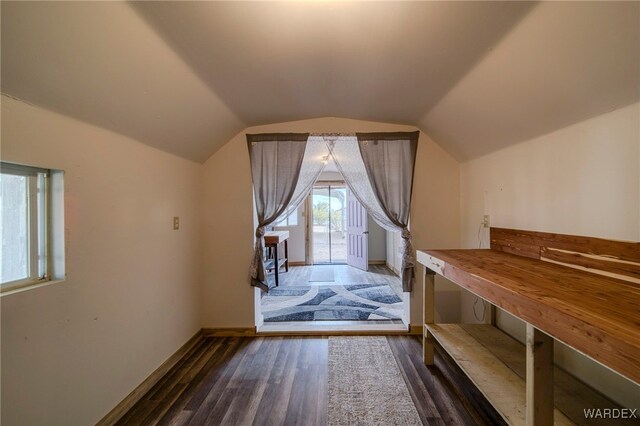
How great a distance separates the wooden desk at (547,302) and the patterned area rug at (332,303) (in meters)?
1.32

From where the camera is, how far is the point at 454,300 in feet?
8.79

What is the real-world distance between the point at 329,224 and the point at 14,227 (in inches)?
224

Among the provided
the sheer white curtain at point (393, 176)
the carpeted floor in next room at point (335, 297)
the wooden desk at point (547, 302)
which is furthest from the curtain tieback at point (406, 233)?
the carpeted floor in next room at point (335, 297)

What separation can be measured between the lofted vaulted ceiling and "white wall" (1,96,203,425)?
6.9 inches

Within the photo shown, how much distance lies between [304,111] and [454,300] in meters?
2.50

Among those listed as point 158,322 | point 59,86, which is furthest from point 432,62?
point 158,322

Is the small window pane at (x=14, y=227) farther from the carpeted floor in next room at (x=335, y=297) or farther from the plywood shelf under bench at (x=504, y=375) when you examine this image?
the plywood shelf under bench at (x=504, y=375)

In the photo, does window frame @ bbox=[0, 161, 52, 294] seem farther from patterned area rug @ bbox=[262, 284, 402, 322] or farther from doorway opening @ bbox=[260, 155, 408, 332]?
patterned area rug @ bbox=[262, 284, 402, 322]

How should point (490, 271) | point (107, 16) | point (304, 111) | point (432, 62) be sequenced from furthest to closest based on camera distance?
point (304, 111), point (432, 62), point (490, 271), point (107, 16)

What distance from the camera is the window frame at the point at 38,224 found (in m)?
1.24

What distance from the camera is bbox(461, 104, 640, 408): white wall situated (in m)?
1.21

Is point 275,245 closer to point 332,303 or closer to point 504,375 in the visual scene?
point 332,303

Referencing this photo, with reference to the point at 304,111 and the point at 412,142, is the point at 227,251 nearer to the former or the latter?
the point at 304,111

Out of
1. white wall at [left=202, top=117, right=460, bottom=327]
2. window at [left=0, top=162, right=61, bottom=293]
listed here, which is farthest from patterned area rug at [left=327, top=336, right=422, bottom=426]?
window at [left=0, top=162, right=61, bottom=293]
